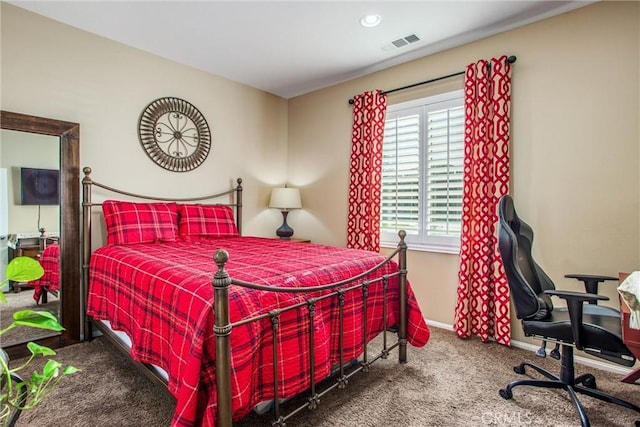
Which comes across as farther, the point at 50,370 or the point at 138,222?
the point at 138,222

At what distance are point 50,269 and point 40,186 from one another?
0.66 m

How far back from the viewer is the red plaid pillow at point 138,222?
9.13 feet

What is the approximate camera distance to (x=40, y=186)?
262 cm

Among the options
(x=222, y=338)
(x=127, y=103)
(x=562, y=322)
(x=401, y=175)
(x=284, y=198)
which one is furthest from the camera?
(x=284, y=198)

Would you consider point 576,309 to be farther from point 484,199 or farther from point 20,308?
point 20,308

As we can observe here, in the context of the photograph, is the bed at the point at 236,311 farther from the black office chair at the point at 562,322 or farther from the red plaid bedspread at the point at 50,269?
the black office chair at the point at 562,322

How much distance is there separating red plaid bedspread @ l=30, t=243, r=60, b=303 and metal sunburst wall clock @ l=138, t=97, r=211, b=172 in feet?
3.73

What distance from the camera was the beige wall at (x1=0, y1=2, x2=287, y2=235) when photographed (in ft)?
8.56

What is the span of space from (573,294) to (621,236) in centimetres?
101

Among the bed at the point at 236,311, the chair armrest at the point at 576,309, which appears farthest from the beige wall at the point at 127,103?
the chair armrest at the point at 576,309

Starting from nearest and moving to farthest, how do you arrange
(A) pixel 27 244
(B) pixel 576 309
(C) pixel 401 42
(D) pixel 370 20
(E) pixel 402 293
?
1. (B) pixel 576 309
2. (E) pixel 402 293
3. (A) pixel 27 244
4. (D) pixel 370 20
5. (C) pixel 401 42

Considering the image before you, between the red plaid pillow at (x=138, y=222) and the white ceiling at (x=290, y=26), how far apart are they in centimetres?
146

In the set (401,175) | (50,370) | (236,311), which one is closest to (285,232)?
(401,175)

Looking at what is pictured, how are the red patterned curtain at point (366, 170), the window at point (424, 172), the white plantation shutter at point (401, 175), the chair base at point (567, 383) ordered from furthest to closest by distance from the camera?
the red patterned curtain at point (366, 170) → the white plantation shutter at point (401, 175) → the window at point (424, 172) → the chair base at point (567, 383)
